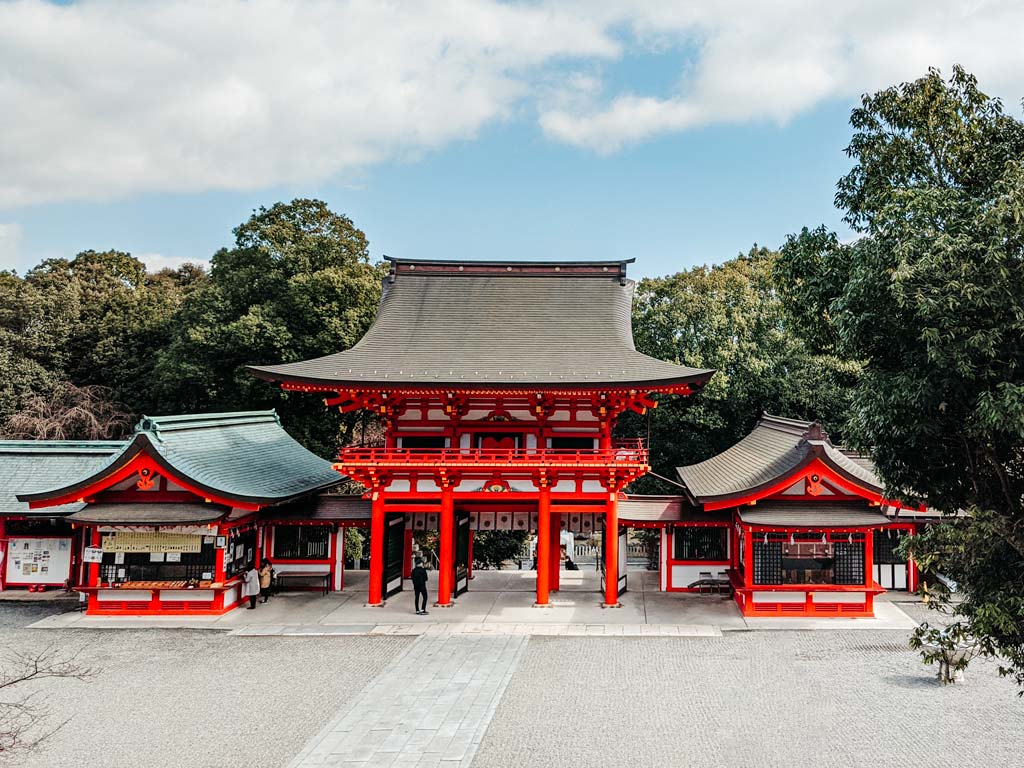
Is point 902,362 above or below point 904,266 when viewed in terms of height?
below

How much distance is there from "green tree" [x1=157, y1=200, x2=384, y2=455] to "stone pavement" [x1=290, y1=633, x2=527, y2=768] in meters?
19.0

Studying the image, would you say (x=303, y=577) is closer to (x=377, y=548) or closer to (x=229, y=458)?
(x=377, y=548)

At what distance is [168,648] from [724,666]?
11676 mm

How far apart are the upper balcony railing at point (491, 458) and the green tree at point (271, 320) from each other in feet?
46.7

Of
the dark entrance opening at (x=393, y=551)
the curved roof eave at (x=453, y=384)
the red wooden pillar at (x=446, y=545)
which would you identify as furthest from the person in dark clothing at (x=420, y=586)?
the curved roof eave at (x=453, y=384)

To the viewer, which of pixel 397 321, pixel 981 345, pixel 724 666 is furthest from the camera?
pixel 397 321

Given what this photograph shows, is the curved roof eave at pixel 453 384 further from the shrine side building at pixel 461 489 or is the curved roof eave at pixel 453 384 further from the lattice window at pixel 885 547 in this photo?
the lattice window at pixel 885 547

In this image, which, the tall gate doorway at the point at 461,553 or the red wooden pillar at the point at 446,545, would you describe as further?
the tall gate doorway at the point at 461,553

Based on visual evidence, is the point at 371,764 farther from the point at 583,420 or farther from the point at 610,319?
the point at 610,319

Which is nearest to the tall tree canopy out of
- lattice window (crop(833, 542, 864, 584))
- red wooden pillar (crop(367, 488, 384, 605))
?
red wooden pillar (crop(367, 488, 384, 605))

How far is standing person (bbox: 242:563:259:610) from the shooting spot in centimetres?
1938

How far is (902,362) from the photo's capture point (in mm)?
8711

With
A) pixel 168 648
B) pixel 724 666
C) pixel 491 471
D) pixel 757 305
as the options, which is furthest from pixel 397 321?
pixel 757 305

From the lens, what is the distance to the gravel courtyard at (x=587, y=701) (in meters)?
10.3
